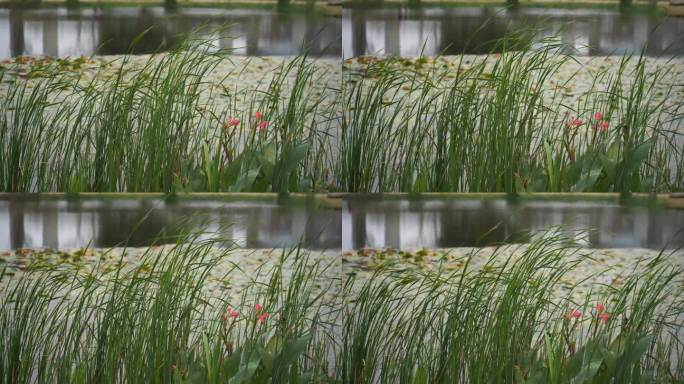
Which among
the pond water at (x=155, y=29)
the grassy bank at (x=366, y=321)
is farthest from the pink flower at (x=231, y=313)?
the pond water at (x=155, y=29)

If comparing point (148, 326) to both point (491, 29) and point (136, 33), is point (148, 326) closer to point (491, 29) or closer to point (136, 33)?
point (136, 33)

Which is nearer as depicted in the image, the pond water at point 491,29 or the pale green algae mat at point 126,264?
the pale green algae mat at point 126,264

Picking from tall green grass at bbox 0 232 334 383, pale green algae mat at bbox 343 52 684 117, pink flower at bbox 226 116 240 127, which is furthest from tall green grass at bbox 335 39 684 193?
tall green grass at bbox 0 232 334 383

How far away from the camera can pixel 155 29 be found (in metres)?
2.79

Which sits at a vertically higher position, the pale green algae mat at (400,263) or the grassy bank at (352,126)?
the grassy bank at (352,126)

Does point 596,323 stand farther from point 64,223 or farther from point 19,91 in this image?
point 19,91

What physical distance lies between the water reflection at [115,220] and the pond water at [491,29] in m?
0.77

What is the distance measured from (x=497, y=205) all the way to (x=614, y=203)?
1.44ft

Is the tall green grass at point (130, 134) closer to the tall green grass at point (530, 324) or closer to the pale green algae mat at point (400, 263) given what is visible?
the pale green algae mat at point (400, 263)

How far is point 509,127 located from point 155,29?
138cm

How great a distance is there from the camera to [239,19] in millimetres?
2836

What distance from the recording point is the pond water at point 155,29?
9.07 feet

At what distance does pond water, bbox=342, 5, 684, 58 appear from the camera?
280 centimetres

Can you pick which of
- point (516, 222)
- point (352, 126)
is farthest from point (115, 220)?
point (516, 222)
